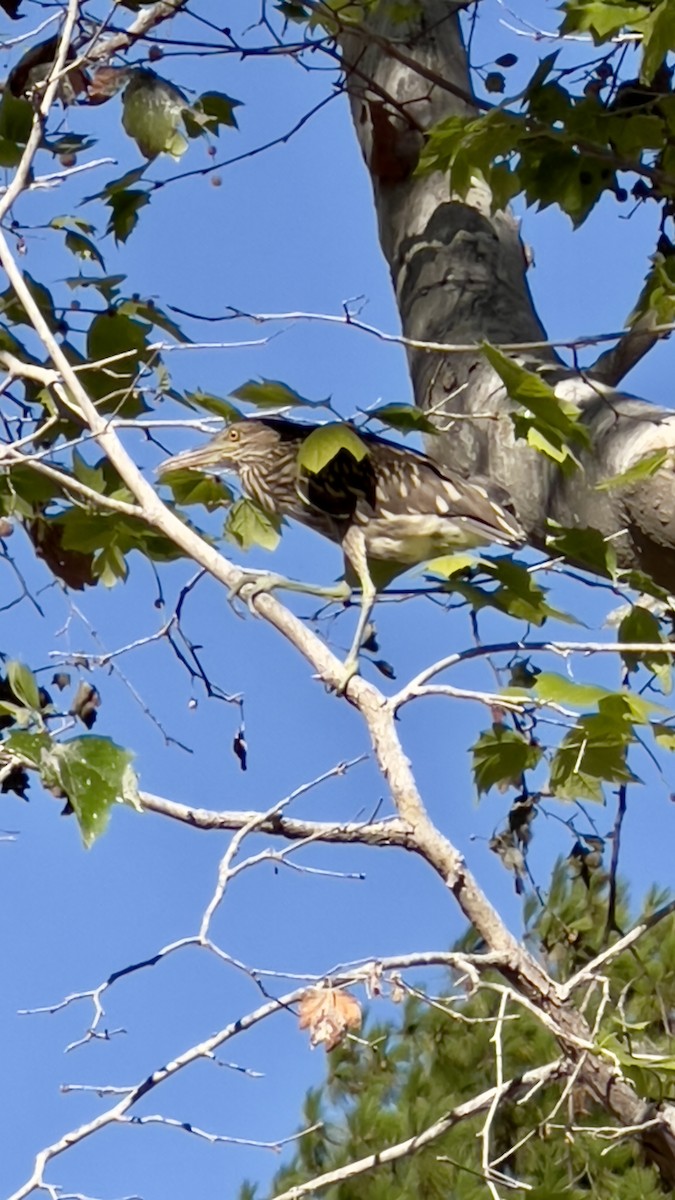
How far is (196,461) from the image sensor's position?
247cm

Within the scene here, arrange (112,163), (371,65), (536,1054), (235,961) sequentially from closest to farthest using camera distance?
1. (235,961)
2. (112,163)
3. (371,65)
4. (536,1054)

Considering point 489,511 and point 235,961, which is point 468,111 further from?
point 235,961

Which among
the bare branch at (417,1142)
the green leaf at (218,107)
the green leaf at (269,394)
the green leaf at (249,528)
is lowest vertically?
the bare branch at (417,1142)

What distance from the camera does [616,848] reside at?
6.42ft

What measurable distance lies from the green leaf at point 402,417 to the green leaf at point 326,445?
104mm

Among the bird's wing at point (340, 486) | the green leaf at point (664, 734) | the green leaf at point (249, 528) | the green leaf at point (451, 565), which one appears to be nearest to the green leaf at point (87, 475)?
the green leaf at point (249, 528)

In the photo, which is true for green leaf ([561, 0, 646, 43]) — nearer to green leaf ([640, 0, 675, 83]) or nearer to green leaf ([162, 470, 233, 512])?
green leaf ([640, 0, 675, 83])

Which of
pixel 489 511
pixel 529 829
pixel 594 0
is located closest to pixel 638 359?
pixel 489 511

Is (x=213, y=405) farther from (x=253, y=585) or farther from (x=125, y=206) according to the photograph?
(x=125, y=206)

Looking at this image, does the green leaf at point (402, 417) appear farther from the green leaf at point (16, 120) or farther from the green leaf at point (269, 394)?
the green leaf at point (16, 120)

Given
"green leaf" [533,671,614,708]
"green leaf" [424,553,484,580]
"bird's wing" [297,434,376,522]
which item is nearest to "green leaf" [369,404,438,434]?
"green leaf" [424,553,484,580]

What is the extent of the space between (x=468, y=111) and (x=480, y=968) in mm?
1798

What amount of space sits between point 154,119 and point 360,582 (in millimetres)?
752

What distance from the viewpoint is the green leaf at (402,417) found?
181 centimetres
